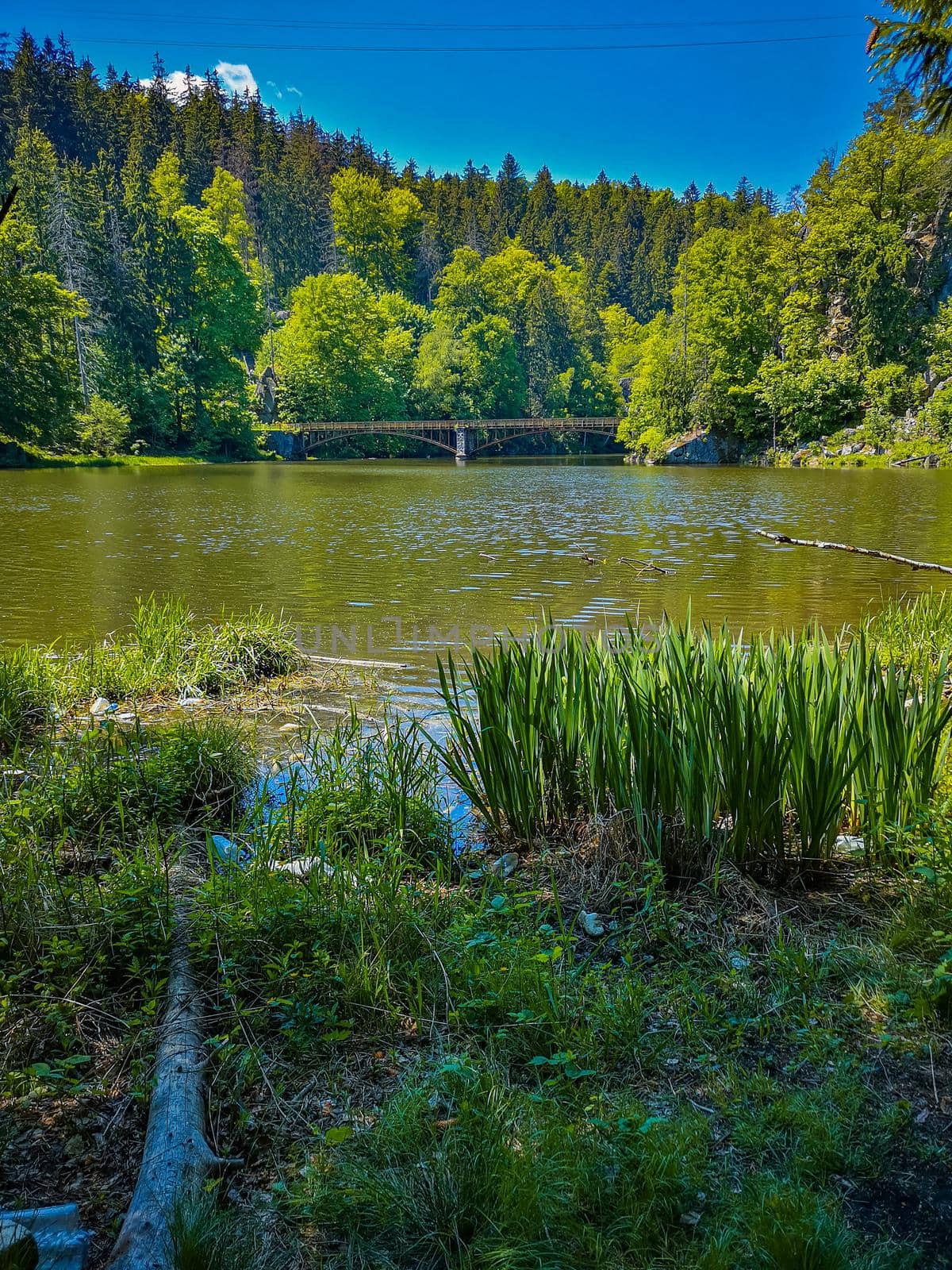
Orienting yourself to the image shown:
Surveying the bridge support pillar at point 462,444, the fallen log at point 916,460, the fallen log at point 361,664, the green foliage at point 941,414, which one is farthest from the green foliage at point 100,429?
the green foliage at point 941,414

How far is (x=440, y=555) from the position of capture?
56.4 ft

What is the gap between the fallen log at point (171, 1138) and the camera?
5.73 feet

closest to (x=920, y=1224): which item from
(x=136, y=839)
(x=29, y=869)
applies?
(x=29, y=869)

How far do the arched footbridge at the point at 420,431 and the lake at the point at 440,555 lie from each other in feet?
102

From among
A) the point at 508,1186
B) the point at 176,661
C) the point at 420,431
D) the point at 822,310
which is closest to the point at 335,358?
the point at 420,431

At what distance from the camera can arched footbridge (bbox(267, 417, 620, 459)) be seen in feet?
208

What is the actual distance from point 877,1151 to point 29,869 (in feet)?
9.27

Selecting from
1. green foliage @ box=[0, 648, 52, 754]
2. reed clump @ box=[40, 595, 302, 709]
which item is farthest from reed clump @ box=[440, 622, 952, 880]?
reed clump @ box=[40, 595, 302, 709]

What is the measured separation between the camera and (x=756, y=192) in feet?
407

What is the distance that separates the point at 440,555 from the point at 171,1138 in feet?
50.6

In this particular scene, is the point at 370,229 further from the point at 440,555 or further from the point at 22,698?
the point at 22,698

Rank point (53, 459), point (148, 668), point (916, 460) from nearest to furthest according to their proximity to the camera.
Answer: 1. point (148, 668)
2. point (916, 460)
3. point (53, 459)

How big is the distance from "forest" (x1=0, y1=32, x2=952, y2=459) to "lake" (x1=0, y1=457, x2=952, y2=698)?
45.1 feet

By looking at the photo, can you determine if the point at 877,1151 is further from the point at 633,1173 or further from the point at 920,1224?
the point at 633,1173
